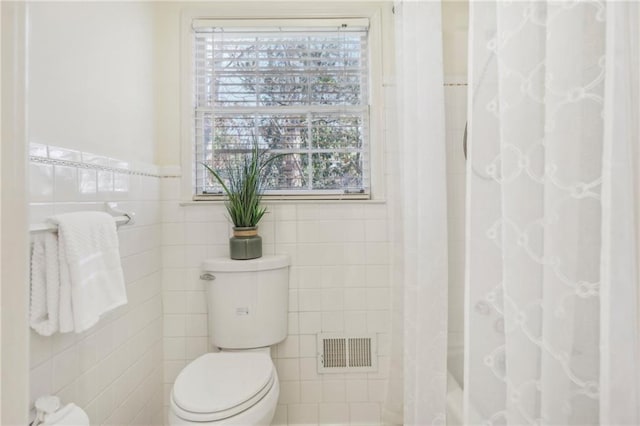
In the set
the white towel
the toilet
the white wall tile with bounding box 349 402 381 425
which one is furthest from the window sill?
the white wall tile with bounding box 349 402 381 425

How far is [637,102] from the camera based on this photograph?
0.47 metres

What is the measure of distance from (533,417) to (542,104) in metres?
0.52

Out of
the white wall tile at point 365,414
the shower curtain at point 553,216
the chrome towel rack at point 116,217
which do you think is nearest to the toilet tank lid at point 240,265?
the chrome towel rack at point 116,217

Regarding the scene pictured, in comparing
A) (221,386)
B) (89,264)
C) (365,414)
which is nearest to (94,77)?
(89,264)

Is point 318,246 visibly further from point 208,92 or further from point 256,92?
point 208,92

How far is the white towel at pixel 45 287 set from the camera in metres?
0.87

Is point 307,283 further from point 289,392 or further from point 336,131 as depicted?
point 336,131

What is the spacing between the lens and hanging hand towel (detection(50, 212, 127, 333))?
35.6 inches

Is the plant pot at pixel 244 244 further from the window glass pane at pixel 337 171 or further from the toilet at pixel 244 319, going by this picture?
the window glass pane at pixel 337 171

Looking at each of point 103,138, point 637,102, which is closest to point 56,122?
point 103,138

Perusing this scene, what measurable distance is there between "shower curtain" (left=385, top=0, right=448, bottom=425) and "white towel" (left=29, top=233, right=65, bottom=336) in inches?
39.9

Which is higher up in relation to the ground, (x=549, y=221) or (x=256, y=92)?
(x=256, y=92)

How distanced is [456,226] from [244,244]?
91cm

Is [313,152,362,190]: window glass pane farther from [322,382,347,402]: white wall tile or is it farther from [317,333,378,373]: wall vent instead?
[322,382,347,402]: white wall tile
